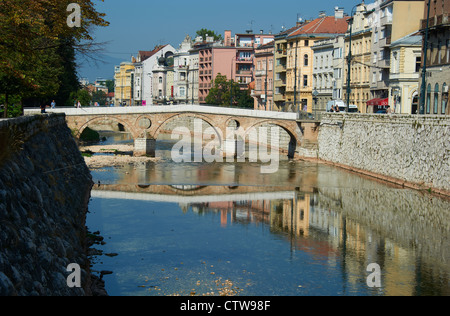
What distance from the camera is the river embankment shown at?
11.5m

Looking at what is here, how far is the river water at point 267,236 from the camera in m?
18.0

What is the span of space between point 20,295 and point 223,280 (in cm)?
824

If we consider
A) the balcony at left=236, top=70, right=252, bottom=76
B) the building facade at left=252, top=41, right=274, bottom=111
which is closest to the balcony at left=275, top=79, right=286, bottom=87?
the building facade at left=252, top=41, right=274, bottom=111

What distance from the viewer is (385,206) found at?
30.2 metres

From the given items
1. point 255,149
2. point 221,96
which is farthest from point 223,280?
point 221,96

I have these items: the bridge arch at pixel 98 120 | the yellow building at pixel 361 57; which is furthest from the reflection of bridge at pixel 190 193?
the yellow building at pixel 361 57

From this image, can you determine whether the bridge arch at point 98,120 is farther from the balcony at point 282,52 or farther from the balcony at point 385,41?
the balcony at point 282,52

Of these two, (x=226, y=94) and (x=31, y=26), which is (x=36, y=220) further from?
(x=226, y=94)

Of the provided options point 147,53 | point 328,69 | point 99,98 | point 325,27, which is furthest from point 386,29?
point 99,98

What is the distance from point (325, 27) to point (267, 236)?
53.5 meters

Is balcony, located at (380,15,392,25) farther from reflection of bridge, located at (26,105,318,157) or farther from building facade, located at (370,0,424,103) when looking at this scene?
reflection of bridge, located at (26,105,318,157)

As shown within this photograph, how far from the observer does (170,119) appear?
178 feet

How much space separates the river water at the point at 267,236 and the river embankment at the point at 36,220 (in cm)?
175
